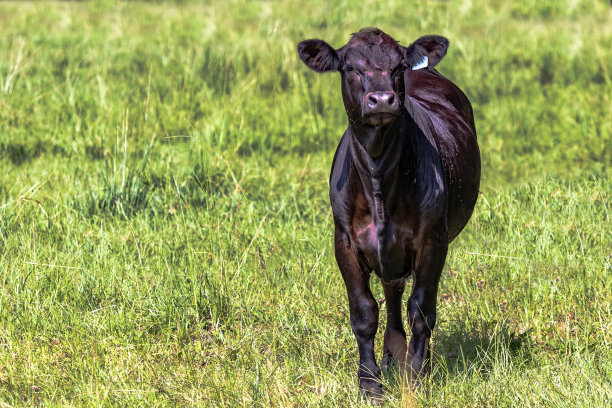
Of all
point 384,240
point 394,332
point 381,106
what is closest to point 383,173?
point 384,240

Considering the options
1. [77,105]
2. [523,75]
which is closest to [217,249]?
[77,105]

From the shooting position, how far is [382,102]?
11.8ft

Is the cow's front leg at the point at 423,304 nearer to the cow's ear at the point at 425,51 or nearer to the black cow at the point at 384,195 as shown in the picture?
the black cow at the point at 384,195

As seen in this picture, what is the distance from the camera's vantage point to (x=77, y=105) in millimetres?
8461

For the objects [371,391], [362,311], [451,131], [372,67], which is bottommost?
[371,391]

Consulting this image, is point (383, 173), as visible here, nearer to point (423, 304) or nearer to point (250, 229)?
point (423, 304)

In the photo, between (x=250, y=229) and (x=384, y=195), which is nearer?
(x=384, y=195)

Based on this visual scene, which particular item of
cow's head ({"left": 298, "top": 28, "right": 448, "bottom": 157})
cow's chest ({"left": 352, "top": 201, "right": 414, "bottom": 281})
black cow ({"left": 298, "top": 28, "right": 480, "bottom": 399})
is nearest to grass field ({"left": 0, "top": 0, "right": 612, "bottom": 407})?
black cow ({"left": 298, "top": 28, "right": 480, "bottom": 399})

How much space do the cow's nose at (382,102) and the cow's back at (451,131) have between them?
0.75 meters

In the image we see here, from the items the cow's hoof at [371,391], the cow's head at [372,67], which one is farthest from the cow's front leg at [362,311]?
the cow's head at [372,67]

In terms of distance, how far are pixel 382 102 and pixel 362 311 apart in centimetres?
104

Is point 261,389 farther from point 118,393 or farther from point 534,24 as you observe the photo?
point 534,24

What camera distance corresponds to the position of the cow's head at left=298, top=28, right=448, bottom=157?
366 cm

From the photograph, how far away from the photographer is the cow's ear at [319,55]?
3969 millimetres
